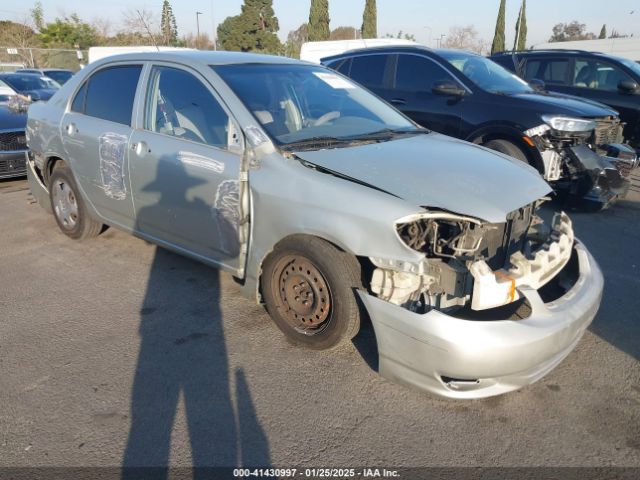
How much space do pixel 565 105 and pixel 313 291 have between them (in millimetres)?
4673

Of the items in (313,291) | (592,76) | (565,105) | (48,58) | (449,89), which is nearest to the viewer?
(313,291)

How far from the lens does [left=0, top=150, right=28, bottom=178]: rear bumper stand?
7.38 metres

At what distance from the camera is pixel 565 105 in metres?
6.06

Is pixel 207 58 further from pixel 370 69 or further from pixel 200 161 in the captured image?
pixel 370 69

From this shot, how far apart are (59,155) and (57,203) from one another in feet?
1.88

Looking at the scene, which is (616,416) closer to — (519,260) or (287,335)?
(519,260)

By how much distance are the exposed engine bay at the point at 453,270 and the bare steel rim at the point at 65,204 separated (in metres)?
3.56

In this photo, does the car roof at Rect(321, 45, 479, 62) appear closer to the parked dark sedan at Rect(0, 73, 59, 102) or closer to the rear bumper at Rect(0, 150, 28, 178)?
the rear bumper at Rect(0, 150, 28, 178)

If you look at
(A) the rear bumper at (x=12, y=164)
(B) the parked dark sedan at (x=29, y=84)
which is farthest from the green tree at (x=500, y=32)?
(A) the rear bumper at (x=12, y=164)

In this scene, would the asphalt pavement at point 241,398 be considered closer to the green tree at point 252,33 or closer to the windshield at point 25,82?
the windshield at point 25,82

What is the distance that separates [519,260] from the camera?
9.02ft

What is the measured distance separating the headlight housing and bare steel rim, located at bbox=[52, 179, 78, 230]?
5174 millimetres

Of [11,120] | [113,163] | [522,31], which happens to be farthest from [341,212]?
[522,31]

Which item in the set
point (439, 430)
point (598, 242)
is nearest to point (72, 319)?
point (439, 430)
